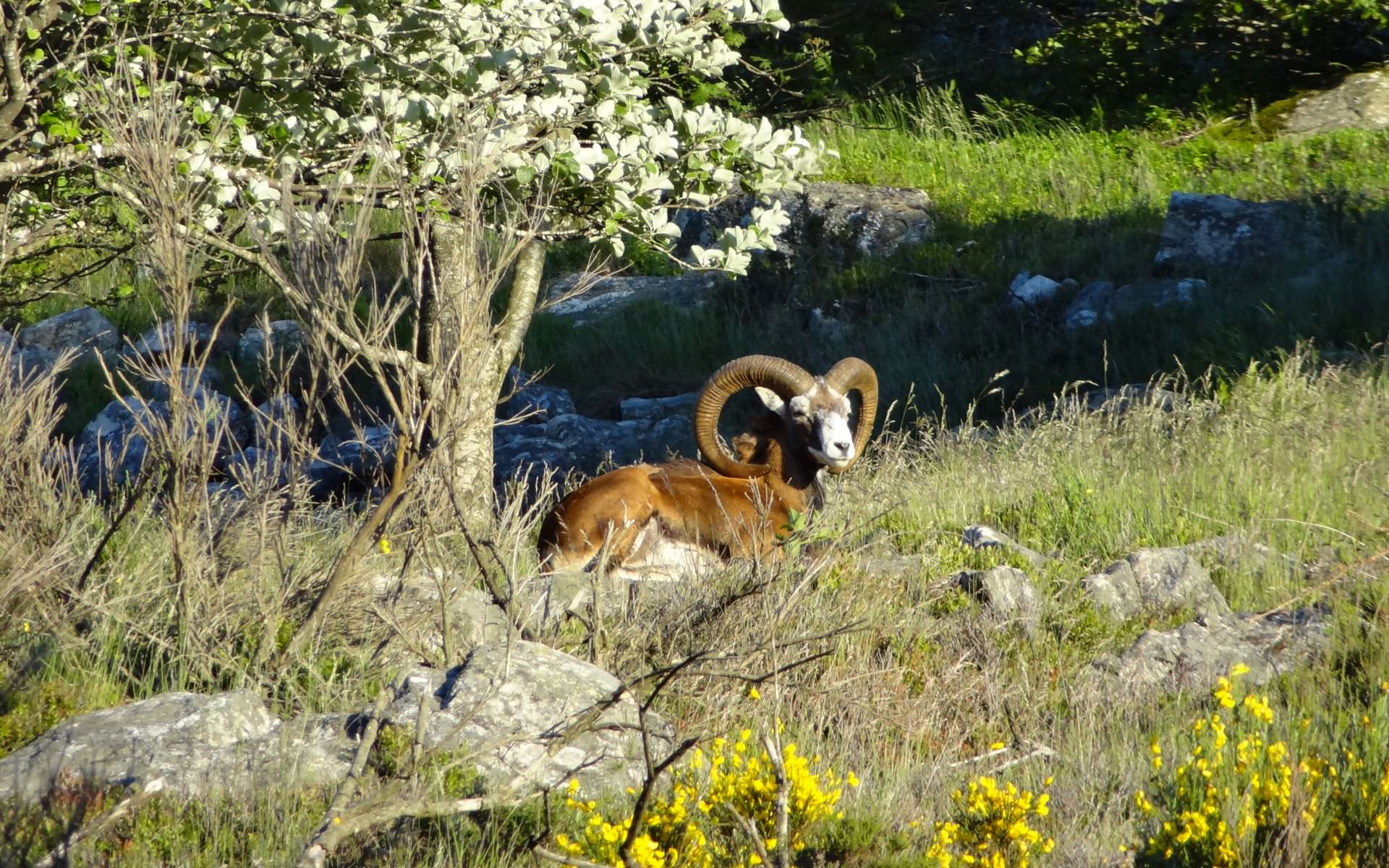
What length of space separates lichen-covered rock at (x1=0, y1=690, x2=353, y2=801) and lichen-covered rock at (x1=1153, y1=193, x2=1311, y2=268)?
35.9 ft

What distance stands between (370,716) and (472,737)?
13.6 inches

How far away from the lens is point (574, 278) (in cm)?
1694

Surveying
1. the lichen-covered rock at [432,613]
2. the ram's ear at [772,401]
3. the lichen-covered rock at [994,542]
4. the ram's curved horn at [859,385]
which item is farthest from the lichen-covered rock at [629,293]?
the lichen-covered rock at [432,613]

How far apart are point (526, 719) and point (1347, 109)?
47.9ft

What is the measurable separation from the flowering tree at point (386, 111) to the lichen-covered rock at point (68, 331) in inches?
378

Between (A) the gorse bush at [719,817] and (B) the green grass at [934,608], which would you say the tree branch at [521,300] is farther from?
(A) the gorse bush at [719,817]

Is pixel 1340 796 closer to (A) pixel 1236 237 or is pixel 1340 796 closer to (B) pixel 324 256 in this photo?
(B) pixel 324 256

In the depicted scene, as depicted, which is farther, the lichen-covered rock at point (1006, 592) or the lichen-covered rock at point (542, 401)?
the lichen-covered rock at point (542, 401)

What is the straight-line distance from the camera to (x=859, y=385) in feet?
28.3

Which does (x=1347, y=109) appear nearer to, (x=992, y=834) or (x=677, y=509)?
(x=677, y=509)

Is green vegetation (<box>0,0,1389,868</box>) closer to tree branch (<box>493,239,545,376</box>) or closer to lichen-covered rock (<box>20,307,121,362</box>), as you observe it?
tree branch (<box>493,239,545,376</box>)

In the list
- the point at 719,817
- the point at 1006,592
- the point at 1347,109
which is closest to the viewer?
the point at 719,817

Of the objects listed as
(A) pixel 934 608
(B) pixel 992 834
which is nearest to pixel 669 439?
(A) pixel 934 608

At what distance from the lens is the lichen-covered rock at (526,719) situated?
14.8 feet
